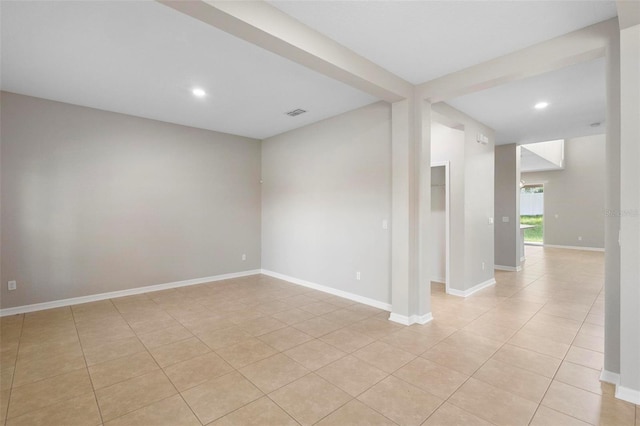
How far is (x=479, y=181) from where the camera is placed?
5.20m

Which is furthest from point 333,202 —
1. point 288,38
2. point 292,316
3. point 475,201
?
point 288,38

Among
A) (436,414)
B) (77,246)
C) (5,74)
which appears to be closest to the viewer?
(436,414)

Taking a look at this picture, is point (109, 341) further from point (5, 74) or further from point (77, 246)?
point (5, 74)

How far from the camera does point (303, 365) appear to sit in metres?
2.61

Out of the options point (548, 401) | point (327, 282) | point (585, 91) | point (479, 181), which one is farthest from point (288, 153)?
point (548, 401)

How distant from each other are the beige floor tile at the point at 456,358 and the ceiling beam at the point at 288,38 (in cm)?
276

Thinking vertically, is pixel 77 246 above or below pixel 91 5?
below

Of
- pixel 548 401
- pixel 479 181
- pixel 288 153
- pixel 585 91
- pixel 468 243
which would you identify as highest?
pixel 585 91

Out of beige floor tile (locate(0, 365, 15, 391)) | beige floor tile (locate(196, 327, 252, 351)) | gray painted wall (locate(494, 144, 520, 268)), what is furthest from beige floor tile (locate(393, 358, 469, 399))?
gray painted wall (locate(494, 144, 520, 268))

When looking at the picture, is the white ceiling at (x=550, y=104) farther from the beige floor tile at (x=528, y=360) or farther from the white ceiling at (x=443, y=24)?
the beige floor tile at (x=528, y=360)

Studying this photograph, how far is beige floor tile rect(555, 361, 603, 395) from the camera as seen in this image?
7.50ft

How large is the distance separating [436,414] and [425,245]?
1.99 meters

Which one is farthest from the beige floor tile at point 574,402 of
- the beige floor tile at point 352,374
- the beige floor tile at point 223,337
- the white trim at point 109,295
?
the white trim at point 109,295

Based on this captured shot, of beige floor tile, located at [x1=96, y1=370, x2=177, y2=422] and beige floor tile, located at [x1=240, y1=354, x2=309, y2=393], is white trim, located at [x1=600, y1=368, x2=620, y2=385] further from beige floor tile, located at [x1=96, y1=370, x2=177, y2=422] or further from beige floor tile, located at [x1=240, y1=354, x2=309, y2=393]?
beige floor tile, located at [x1=96, y1=370, x2=177, y2=422]
